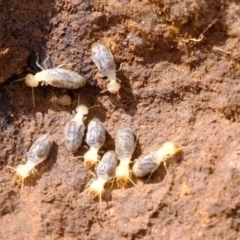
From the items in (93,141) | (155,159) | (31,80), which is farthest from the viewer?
(31,80)

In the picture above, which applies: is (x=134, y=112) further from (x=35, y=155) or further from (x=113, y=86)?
(x=35, y=155)

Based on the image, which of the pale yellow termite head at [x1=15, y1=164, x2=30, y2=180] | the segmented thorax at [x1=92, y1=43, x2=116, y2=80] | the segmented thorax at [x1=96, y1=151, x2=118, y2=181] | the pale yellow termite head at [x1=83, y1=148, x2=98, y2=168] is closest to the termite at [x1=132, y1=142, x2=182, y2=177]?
the segmented thorax at [x1=96, y1=151, x2=118, y2=181]

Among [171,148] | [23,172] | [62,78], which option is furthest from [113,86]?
[23,172]

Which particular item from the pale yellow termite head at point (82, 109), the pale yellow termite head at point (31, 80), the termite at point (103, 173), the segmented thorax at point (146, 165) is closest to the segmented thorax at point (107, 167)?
the termite at point (103, 173)

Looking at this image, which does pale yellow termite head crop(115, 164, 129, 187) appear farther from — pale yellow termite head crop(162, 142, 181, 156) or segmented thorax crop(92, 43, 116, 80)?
segmented thorax crop(92, 43, 116, 80)

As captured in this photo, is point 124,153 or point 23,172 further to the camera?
point 23,172

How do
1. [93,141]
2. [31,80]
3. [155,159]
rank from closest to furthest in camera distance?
1. [155,159]
2. [93,141]
3. [31,80]

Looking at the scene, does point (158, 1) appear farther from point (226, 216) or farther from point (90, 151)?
point (226, 216)

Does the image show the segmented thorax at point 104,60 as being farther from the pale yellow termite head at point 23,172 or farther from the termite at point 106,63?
the pale yellow termite head at point 23,172
